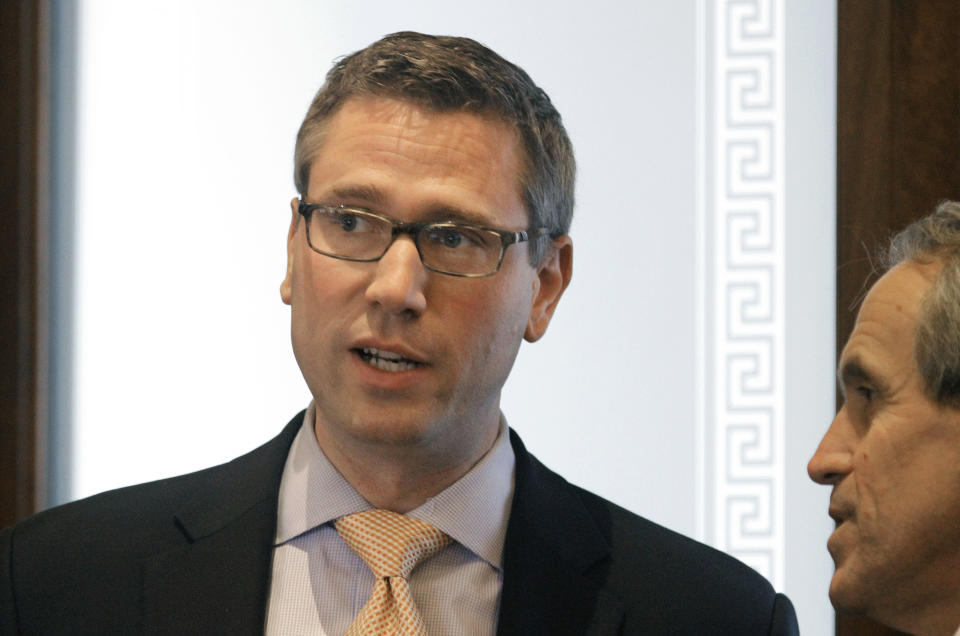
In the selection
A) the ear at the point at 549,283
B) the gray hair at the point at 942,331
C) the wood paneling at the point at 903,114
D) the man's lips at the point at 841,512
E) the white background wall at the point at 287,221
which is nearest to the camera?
the gray hair at the point at 942,331

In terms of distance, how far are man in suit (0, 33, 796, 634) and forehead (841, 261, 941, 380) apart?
491 mm

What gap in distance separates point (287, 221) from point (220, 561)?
1.05m

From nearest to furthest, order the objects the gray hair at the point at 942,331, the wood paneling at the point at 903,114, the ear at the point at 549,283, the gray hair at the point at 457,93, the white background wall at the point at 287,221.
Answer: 1. the gray hair at the point at 942,331
2. the gray hair at the point at 457,93
3. the ear at the point at 549,283
4. the wood paneling at the point at 903,114
5. the white background wall at the point at 287,221

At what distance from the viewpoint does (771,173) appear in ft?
7.91

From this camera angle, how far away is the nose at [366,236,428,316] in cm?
161

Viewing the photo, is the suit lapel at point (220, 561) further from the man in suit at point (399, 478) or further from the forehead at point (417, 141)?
the forehead at point (417, 141)

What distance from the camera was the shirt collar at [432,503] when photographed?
5.68ft

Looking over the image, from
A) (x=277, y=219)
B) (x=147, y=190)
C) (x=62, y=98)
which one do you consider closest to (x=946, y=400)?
(x=277, y=219)

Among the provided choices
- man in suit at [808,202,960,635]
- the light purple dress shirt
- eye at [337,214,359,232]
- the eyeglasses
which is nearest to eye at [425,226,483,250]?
the eyeglasses

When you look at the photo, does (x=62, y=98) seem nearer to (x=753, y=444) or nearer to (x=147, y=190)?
(x=147, y=190)

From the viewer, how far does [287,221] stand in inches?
101

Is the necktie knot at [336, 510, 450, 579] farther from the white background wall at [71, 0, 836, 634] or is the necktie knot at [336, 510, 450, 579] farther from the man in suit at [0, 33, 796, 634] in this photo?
the white background wall at [71, 0, 836, 634]

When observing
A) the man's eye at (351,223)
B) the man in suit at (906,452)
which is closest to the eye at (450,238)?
the man's eye at (351,223)

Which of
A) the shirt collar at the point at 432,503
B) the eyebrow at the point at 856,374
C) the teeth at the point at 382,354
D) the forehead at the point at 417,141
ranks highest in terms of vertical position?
the forehead at the point at 417,141
